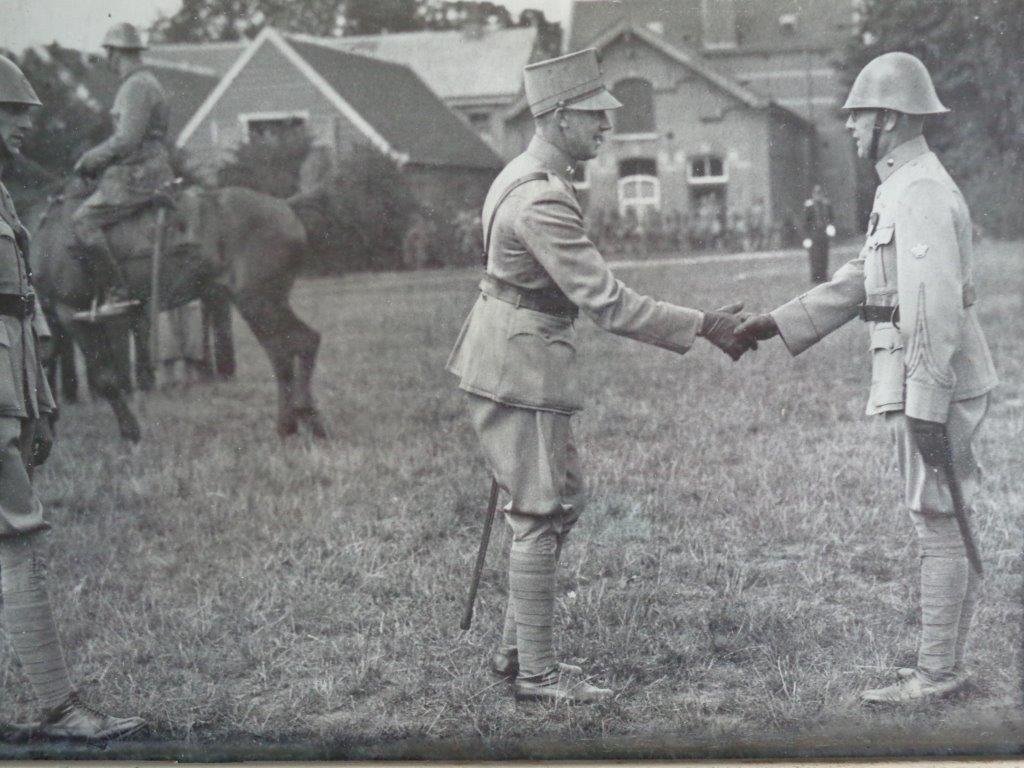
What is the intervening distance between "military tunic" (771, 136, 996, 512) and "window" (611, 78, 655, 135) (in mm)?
1166

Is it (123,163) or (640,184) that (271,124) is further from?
(640,184)

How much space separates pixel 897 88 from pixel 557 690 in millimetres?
2328

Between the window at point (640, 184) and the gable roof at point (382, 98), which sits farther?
the gable roof at point (382, 98)

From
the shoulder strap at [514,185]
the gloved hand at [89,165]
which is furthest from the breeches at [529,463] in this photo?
the gloved hand at [89,165]

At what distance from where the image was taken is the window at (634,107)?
14.8ft

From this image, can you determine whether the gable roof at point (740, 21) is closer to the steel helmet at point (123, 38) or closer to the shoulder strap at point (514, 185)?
the shoulder strap at point (514, 185)

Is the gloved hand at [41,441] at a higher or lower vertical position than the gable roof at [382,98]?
lower

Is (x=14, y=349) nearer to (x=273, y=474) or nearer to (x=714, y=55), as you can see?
(x=273, y=474)

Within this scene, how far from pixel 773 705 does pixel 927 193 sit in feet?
5.98

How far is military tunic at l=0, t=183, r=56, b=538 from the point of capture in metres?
3.71

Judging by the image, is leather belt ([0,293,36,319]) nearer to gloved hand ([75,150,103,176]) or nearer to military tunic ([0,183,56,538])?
military tunic ([0,183,56,538])

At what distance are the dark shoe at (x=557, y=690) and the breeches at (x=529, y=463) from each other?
516 mm

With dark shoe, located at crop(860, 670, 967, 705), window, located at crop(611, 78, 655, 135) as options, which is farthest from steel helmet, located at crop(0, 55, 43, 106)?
dark shoe, located at crop(860, 670, 967, 705)

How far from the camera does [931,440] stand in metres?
3.54
